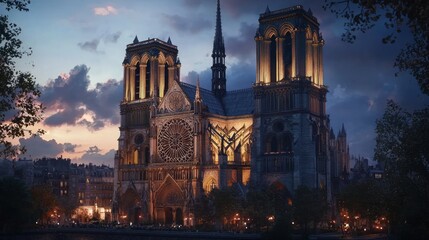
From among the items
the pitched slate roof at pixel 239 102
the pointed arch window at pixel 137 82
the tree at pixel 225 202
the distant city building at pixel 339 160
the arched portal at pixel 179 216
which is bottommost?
the arched portal at pixel 179 216

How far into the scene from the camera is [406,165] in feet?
164

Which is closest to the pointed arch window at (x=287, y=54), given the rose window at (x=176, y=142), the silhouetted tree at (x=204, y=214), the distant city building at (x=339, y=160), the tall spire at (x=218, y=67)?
the distant city building at (x=339, y=160)

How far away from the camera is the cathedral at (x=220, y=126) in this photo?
10288 cm

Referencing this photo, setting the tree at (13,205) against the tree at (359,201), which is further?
the tree at (13,205)

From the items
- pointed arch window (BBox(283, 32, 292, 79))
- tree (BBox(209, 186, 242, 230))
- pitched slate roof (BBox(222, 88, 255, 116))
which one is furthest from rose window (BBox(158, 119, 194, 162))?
pointed arch window (BBox(283, 32, 292, 79))

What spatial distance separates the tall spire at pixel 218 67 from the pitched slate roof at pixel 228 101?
2038 mm

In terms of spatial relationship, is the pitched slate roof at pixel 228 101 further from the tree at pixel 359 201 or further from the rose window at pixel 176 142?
the tree at pixel 359 201

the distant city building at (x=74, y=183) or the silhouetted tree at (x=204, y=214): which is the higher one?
the distant city building at (x=74, y=183)

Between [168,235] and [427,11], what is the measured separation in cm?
7467

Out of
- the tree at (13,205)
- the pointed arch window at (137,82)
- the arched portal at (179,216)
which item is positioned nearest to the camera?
the tree at (13,205)

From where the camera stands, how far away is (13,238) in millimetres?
90625

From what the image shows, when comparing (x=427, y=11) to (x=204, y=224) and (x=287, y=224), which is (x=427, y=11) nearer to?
(x=287, y=224)

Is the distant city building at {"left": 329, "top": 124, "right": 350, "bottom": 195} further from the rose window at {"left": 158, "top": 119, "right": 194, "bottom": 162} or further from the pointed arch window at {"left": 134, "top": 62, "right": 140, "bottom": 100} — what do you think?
the pointed arch window at {"left": 134, "top": 62, "right": 140, "bottom": 100}

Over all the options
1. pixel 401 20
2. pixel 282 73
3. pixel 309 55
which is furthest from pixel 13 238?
pixel 401 20
